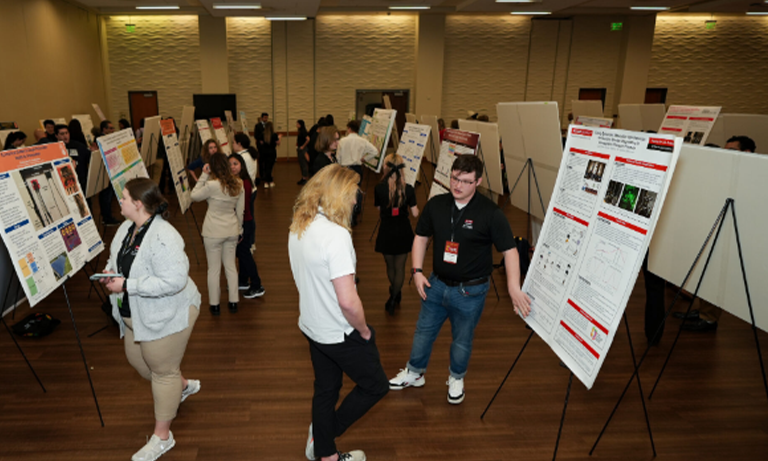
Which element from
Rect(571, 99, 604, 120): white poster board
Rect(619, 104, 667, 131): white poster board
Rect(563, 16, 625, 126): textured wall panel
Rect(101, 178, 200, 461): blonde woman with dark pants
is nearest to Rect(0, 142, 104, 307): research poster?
Rect(101, 178, 200, 461): blonde woman with dark pants

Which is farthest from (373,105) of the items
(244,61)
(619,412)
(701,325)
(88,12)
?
(619,412)

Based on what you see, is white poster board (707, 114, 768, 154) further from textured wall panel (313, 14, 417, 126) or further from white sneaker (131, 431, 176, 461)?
textured wall panel (313, 14, 417, 126)

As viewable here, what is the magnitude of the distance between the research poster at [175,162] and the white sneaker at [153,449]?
12.2 feet

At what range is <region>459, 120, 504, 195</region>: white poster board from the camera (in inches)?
241

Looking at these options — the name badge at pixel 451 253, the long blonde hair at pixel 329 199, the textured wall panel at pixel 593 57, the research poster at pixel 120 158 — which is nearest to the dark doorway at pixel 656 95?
the textured wall panel at pixel 593 57

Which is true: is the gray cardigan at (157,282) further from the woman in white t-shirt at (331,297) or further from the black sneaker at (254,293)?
the black sneaker at (254,293)

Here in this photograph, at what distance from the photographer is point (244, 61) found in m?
15.0

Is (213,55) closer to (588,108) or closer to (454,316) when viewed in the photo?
(588,108)

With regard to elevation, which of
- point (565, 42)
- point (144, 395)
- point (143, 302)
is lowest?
point (144, 395)

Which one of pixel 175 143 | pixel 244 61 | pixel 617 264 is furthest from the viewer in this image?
pixel 244 61

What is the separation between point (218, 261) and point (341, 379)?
2399 millimetres

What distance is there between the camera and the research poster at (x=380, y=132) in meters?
8.35

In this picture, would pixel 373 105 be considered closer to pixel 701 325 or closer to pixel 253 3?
pixel 253 3

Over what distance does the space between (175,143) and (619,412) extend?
5.85 meters
